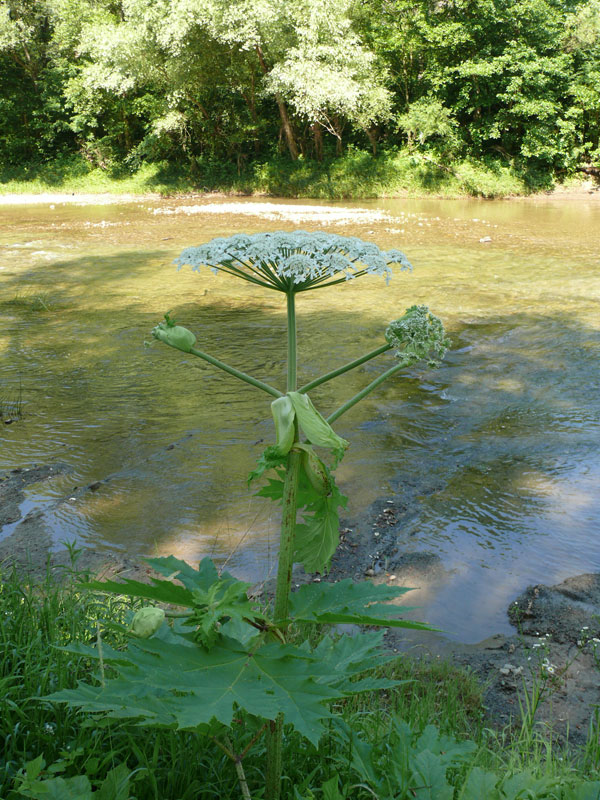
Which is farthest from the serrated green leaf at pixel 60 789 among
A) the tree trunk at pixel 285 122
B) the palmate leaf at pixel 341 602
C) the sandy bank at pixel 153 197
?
the tree trunk at pixel 285 122

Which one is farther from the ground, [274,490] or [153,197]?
[153,197]

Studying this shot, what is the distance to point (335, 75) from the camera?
1002 inches

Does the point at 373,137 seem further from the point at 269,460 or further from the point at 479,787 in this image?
the point at 479,787

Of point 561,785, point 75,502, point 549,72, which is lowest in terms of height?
point 75,502

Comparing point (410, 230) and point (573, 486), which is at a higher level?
point (410, 230)

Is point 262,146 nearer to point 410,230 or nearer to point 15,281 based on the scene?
point 410,230

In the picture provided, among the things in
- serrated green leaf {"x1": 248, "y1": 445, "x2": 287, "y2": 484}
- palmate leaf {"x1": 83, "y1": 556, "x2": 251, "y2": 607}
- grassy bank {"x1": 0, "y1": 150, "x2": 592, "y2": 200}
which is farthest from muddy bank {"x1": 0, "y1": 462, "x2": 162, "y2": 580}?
grassy bank {"x1": 0, "y1": 150, "x2": 592, "y2": 200}

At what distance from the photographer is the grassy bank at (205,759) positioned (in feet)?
5.59

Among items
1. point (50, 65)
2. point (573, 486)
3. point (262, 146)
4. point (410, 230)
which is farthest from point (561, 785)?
point (50, 65)

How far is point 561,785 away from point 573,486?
3.98m

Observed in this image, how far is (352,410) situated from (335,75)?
2199 cm

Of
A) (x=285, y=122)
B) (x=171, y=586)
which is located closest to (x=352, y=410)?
(x=171, y=586)

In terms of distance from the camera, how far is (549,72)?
27750 millimetres

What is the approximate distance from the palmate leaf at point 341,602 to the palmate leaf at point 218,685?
0.11 m
